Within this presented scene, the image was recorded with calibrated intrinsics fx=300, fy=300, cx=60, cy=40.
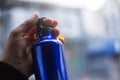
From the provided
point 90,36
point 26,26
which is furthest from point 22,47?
point 90,36

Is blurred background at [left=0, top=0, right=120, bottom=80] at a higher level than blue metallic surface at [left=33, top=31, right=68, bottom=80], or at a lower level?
lower

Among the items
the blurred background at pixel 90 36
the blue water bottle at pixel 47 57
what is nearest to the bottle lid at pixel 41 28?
the blue water bottle at pixel 47 57

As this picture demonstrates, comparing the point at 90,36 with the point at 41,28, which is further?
the point at 90,36

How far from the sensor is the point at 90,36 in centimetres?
392

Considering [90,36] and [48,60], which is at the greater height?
[48,60]

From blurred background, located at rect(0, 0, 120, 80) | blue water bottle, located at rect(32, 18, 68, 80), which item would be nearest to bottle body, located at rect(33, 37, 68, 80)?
blue water bottle, located at rect(32, 18, 68, 80)

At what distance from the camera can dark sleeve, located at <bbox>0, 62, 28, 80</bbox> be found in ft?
1.83

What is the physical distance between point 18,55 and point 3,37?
1.53m

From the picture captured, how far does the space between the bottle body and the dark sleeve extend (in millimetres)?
32

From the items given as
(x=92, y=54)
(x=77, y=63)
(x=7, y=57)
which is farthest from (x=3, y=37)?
(x=92, y=54)

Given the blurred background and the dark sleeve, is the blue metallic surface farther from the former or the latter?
the blurred background

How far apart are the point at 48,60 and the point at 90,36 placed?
11.1 feet

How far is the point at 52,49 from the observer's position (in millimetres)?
555

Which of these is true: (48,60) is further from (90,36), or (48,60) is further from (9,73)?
(90,36)
